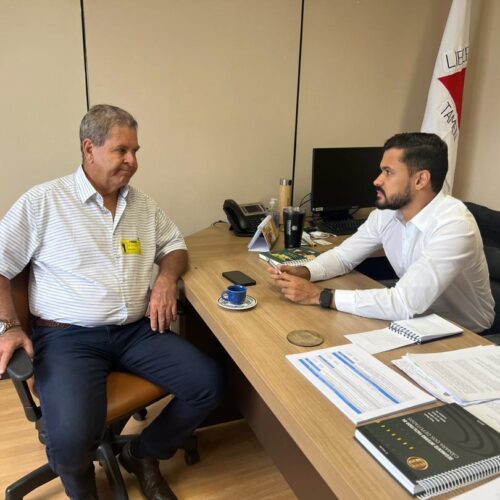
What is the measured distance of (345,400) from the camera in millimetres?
984

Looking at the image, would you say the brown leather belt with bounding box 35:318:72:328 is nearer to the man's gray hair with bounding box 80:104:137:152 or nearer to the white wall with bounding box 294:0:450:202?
the man's gray hair with bounding box 80:104:137:152

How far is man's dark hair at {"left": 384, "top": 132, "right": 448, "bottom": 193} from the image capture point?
165 centimetres

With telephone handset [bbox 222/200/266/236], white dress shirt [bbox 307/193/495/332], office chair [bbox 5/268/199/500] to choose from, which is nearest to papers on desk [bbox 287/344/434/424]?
white dress shirt [bbox 307/193/495/332]

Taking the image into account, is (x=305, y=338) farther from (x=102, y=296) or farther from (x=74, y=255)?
(x=74, y=255)

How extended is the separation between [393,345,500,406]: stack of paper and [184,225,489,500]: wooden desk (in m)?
0.05

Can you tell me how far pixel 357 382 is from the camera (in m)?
1.05

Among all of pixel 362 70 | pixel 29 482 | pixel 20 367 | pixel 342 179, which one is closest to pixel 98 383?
pixel 20 367

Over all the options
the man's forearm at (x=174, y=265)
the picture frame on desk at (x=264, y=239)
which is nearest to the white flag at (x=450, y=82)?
the picture frame on desk at (x=264, y=239)

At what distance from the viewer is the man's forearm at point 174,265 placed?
1.79 m

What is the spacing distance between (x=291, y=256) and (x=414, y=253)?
517 millimetres

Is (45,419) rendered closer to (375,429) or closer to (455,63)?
(375,429)

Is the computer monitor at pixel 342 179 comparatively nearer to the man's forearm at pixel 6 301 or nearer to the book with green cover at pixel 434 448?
the man's forearm at pixel 6 301

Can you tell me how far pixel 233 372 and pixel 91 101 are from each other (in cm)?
152

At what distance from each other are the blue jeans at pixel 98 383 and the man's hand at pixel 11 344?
4.0 inches
